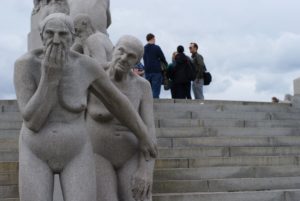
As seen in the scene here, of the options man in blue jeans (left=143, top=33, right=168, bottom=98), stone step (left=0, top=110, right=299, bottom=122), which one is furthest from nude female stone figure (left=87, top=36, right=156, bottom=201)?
man in blue jeans (left=143, top=33, right=168, bottom=98)

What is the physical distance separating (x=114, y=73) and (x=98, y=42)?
1.83 m

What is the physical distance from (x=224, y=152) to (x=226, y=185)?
1183mm

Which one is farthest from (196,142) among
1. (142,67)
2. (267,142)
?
(142,67)

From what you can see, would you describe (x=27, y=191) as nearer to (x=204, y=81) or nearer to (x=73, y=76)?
(x=73, y=76)

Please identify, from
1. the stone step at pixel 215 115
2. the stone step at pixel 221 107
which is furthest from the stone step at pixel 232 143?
the stone step at pixel 221 107

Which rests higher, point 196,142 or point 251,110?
point 251,110

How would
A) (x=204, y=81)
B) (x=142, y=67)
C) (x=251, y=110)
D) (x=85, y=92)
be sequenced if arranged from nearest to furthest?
(x=85, y=92), (x=251, y=110), (x=142, y=67), (x=204, y=81)

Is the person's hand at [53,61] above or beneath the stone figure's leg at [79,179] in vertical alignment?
above

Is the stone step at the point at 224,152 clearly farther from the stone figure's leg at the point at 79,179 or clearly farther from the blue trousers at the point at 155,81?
the blue trousers at the point at 155,81

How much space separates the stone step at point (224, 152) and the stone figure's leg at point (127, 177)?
351cm

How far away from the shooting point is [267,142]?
405 inches

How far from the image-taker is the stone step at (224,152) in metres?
8.75

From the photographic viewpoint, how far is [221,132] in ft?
34.5

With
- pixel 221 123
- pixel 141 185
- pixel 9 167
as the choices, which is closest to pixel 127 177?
pixel 141 185
